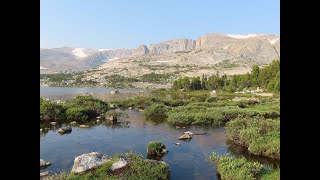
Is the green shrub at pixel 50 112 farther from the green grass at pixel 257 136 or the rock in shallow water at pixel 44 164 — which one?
the green grass at pixel 257 136

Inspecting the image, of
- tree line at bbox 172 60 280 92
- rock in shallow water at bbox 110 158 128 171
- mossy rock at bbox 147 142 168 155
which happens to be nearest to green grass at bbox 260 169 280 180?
rock in shallow water at bbox 110 158 128 171

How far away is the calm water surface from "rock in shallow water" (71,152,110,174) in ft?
6.33

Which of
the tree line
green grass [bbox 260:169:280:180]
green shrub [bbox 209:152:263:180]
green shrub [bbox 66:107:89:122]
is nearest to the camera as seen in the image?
green grass [bbox 260:169:280:180]

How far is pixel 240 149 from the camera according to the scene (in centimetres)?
2503

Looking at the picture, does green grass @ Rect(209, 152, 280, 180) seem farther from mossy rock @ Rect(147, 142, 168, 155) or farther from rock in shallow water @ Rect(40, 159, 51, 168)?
rock in shallow water @ Rect(40, 159, 51, 168)

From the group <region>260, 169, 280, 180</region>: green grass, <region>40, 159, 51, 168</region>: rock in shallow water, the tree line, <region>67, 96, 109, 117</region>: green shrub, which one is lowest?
<region>40, 159, 51, 168</region>: rock in shallow water

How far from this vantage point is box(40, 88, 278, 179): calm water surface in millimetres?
21203

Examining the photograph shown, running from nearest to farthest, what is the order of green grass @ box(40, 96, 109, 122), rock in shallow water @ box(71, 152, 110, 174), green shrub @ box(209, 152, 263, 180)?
green shrub @ box(209, 152, 263, 180) → rock in shallow water @ box(71, 152, 110, 174) → green grass @ box(40, 96, 109, 122)

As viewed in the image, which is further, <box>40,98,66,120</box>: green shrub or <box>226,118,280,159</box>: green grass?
<box>40,98,66,120</box>: green shrub

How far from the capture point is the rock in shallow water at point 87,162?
18247mm

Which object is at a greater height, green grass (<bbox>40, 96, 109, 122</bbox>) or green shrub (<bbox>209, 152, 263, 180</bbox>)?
green grass (<bbox>40, 96, 109, 122</bbox>)

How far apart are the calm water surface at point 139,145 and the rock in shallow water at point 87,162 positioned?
1928 millimetres
